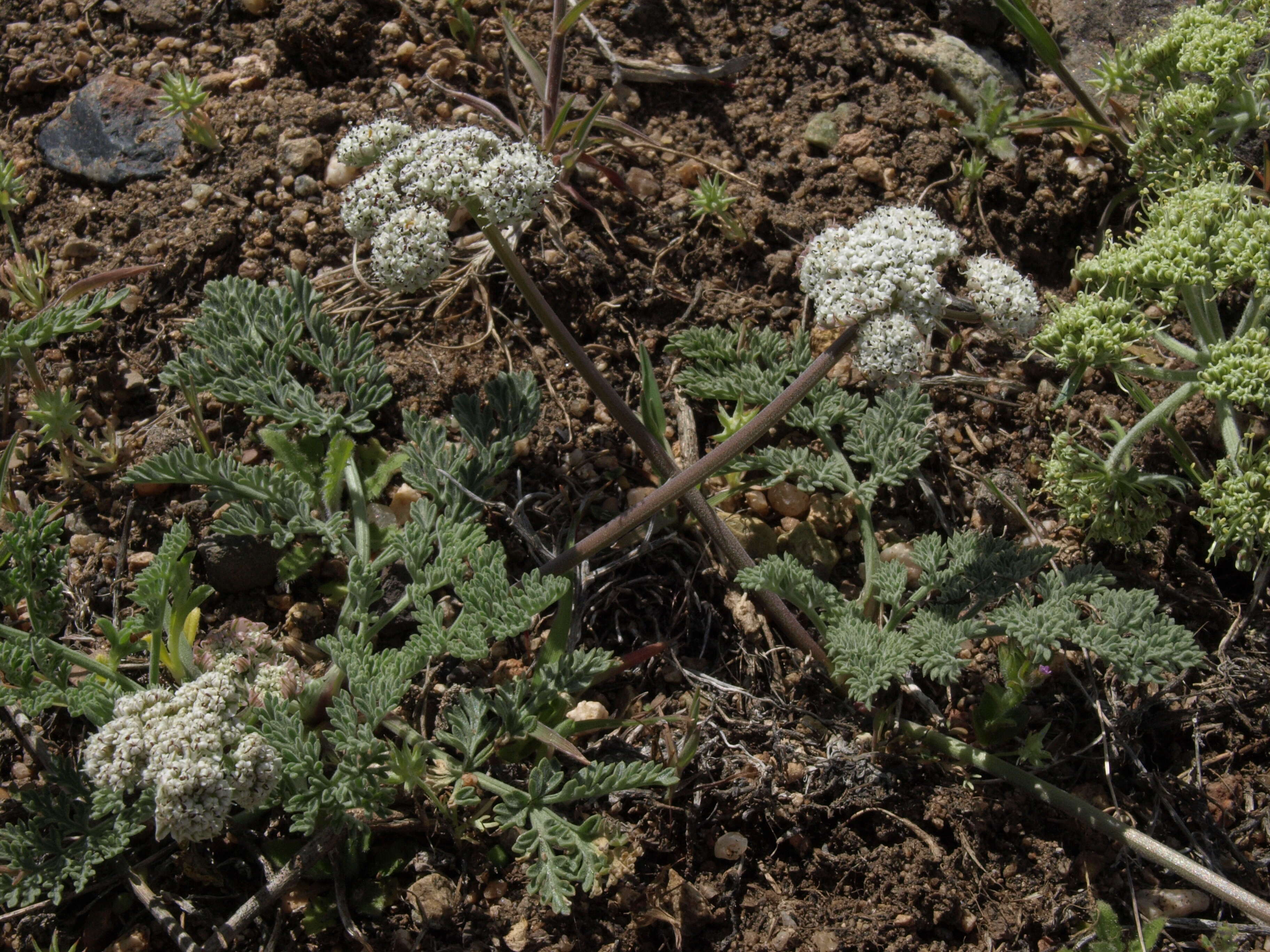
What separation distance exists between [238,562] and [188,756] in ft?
3.61

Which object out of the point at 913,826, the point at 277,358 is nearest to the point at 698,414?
the point at 277,358

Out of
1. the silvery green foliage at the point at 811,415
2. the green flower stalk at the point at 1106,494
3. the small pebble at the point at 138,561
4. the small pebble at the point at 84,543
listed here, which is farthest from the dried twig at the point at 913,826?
the small pebble at the point at 84,543

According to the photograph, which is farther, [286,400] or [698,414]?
[698,414]

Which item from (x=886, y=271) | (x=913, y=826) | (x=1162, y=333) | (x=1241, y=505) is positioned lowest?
(x=913, y=826)

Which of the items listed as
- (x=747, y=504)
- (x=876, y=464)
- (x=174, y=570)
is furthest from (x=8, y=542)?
(x=876, y=464)

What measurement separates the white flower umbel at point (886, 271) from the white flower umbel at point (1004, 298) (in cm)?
15

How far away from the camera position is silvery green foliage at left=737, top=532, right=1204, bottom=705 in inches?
114

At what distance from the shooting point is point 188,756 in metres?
2.59

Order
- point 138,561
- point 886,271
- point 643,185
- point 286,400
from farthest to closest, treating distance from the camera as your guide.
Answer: point 643,185
point 138,561
point 286,400
point 886,271

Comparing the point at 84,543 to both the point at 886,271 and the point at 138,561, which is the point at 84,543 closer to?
the point at 138,561

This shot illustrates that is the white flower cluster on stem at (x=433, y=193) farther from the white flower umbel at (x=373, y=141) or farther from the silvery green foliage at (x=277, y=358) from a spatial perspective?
the silvery green foliage at (x=277, y=358)

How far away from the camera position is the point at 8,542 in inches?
119

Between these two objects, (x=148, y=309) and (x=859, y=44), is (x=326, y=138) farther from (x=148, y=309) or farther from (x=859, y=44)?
(x=859, y=44)

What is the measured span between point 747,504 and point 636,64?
7.55ft
